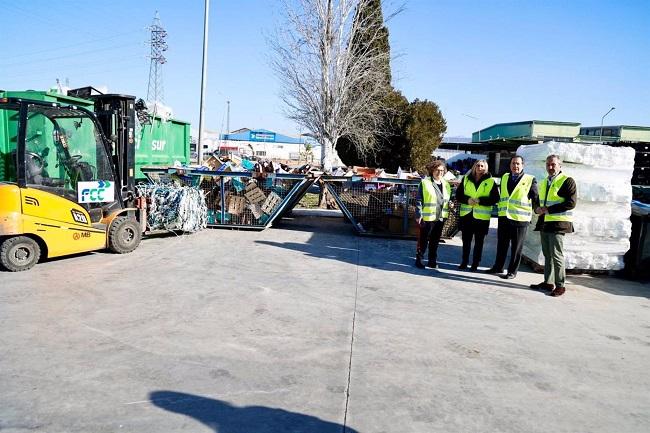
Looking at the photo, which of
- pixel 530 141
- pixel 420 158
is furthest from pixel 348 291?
pixel 530 141

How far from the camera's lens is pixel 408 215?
10.4m

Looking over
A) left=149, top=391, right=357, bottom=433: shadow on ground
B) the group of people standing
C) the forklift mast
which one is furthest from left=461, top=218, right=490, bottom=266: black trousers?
the forklift mast

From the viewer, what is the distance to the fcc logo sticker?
22.6ft

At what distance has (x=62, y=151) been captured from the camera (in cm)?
703

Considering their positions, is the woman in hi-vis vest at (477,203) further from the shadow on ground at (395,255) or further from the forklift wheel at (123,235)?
the forklift wheel at (123,235)

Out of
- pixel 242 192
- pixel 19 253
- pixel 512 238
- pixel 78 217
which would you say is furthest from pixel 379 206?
pixel 19 253

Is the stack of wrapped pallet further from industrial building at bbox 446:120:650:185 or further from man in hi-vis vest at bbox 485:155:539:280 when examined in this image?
industrial building at bbox 446:120:650:185

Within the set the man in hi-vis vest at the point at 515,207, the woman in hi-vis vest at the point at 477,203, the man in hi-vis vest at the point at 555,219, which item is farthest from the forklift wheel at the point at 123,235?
the man in hi-vis vest at the point at 555,219

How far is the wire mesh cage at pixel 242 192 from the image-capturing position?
10.4m

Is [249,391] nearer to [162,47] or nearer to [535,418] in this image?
[535,418]

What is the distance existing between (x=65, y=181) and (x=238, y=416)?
5207 mm

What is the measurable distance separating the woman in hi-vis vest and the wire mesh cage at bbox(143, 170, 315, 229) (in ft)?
12.3

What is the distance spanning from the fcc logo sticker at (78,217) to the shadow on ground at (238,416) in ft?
14.3

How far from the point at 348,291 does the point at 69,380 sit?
3.52 metres
